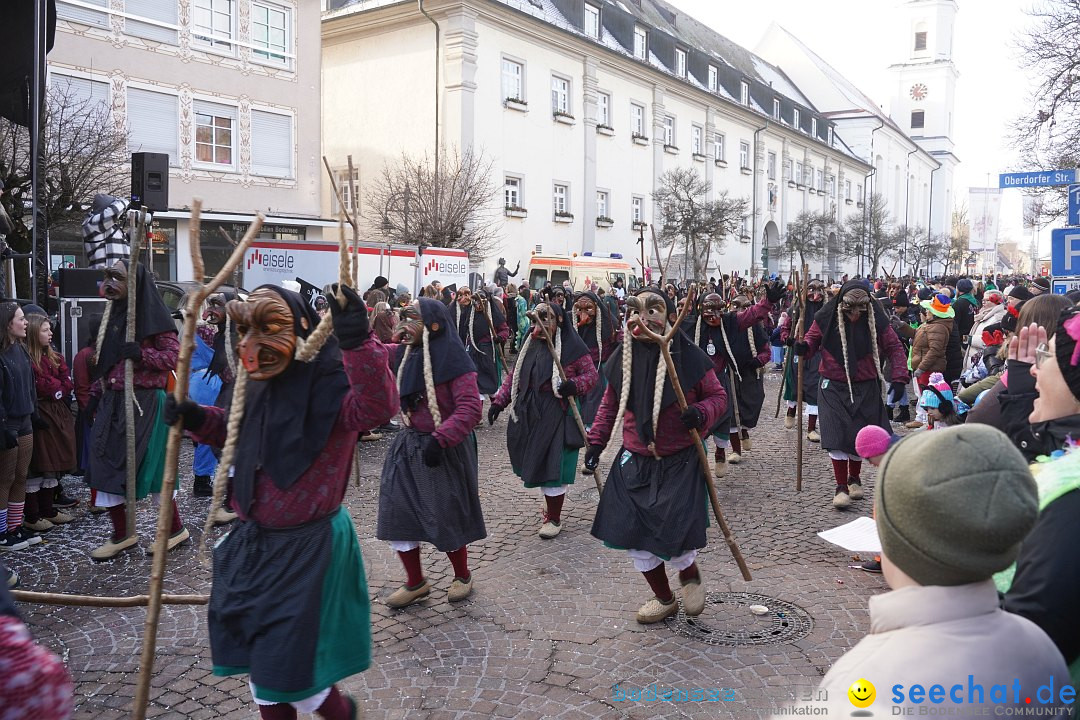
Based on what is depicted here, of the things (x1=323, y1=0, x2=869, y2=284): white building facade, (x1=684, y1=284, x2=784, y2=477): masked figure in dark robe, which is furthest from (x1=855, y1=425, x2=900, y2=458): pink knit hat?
(x1=323, y1=0, x2=869, y2=284): white building facade

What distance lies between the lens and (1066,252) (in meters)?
9.55

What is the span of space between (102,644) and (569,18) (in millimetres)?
29528

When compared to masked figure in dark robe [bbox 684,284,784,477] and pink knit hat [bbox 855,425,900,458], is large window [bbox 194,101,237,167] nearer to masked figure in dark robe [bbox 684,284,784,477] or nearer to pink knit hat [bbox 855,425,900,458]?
masked figure in dark robe [bbox 684,284,784,477]

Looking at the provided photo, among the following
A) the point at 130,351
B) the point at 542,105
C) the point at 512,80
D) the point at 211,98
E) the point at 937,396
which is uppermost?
the point at 512,80

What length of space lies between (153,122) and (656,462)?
19.1 m

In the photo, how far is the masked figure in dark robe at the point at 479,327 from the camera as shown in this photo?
41.5 feet

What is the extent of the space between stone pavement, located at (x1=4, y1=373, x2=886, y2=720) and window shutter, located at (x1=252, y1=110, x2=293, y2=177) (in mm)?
16820


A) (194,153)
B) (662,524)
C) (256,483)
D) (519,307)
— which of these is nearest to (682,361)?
(662,524)

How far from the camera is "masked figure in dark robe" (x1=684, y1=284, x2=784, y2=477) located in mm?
9047

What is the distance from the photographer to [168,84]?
800 inches

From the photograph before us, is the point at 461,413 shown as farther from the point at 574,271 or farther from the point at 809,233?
the point at 809,233

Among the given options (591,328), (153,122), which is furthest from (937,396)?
(153,122)

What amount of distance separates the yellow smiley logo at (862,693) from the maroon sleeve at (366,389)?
2.08 metres

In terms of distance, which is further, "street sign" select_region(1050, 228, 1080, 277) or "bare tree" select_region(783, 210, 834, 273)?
"bare tree" select_region(783, 210, 834, 273)
